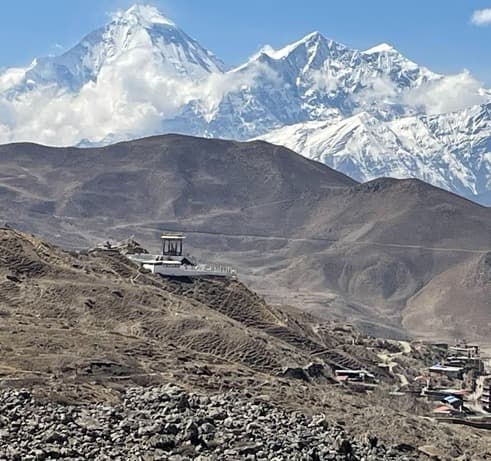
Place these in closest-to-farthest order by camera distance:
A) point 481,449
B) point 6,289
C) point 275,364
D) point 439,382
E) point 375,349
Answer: point 481,449, point 275,364, point 6,289, point 439,382, point 375,349

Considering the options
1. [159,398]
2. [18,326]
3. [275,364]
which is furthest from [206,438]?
[275,364]

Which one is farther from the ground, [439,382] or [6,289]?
[6,289]

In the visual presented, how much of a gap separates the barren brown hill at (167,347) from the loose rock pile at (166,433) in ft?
8.83

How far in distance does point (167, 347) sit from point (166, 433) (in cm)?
2829

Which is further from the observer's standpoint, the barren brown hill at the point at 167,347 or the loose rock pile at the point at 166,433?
the barren brown hill at the point at 167,347

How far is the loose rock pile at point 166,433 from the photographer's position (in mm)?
28094

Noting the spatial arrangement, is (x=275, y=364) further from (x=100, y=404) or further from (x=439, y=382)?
(x=439, y=382)

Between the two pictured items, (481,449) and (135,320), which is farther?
(135,320)

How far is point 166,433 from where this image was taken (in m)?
30.2

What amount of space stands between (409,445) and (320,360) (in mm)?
33238

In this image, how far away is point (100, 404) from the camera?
3719cm

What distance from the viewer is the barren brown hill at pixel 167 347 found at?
43438mm

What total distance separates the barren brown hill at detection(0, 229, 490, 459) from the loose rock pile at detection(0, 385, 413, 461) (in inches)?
106

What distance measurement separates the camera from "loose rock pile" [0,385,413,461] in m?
28.1
